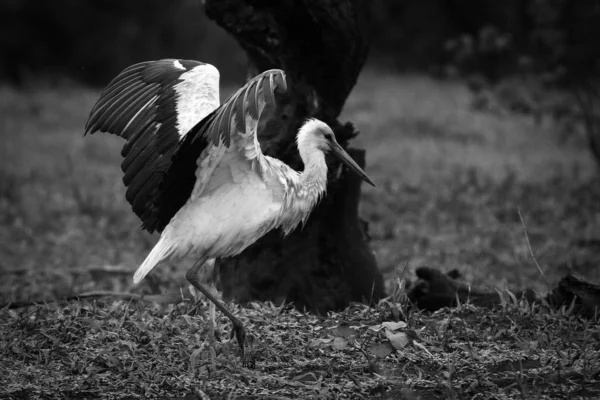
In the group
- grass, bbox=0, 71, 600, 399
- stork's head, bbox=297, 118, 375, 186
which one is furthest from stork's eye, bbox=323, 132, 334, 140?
grass, bbox=0, 71, 600, 399

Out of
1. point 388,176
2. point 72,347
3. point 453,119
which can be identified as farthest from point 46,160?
point 72,347

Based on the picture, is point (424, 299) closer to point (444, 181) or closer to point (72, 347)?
point (72, 347)

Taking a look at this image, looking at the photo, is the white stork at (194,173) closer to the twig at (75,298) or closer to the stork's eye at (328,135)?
the stork's eye at (328,135)

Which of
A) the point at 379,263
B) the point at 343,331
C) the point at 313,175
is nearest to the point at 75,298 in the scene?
the point at 313,175

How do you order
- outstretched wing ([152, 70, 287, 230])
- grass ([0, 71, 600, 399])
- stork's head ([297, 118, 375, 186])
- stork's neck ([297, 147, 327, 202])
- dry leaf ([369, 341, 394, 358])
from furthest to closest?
1. stork's head ([297, 118, 375, 186])
2. stork's neck ([297, 147, 327, 202])
3. dry leaf ([369, 341, 394, 358])
4. grass ([0, 71, 600, 399])
5. outstretched wing ([152, 70, 287, 230])

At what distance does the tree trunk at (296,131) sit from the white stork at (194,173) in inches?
24.0

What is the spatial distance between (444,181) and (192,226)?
19.5 ft

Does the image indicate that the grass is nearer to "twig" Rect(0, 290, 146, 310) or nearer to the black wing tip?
"twig" Rect(0, 290, 146, 310)

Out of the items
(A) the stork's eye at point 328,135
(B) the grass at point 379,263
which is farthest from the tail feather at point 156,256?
→ (A) the stork's eye at point 328,135

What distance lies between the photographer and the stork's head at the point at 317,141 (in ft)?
15.6

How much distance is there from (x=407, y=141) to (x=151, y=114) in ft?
25.9

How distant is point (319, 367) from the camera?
409 cm

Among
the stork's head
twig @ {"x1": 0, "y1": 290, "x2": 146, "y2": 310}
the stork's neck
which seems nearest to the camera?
the stork's neck

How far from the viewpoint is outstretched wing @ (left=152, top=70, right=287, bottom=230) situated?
3777mm
